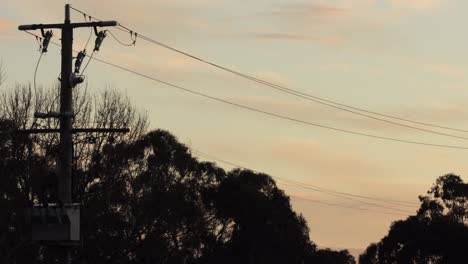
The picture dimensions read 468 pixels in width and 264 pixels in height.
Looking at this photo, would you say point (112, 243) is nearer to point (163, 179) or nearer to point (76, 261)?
point (76, 261)

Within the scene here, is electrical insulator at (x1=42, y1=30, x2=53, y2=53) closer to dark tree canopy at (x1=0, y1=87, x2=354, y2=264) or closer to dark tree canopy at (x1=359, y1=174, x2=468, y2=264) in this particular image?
dark tree canopy at (x1=0, y1=87, x2=354, y2=264)

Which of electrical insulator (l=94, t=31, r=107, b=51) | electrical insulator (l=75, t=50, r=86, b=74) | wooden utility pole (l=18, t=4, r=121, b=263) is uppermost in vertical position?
electrical insulator (l=94, t=31, r=107, b=51)

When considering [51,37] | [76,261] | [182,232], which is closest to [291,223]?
[182,232]

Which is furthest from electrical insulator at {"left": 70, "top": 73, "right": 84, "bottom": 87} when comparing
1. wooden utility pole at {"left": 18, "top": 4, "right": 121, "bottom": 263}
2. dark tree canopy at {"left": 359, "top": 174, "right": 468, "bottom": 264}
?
dark tree canopy at {"left": 359, "top": 174, "right": 468, "bottom": 264}

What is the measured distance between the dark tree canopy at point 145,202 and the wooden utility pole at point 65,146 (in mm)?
4739

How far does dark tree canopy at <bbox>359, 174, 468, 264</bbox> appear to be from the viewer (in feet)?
327

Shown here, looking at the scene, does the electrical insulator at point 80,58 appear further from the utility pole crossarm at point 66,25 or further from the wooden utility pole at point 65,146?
the utility pole crossarm at point 66,25

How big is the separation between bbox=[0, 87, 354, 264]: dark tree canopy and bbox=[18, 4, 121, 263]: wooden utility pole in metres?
4.74

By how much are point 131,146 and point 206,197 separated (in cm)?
2785

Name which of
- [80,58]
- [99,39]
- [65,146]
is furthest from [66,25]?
[65,146]

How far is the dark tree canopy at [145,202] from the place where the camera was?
55.1 meters

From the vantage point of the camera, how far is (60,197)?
36.0 metres

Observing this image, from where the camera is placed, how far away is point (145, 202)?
7781 centimetres

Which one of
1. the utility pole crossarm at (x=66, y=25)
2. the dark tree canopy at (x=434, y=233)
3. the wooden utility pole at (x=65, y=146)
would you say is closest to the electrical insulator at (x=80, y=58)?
the wooden utility pole at (x=65, y=146)
